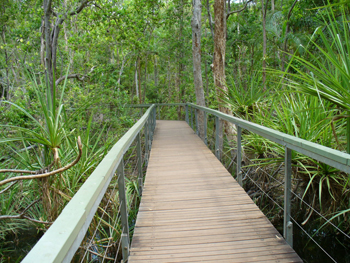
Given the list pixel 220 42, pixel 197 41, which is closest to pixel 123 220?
pixel 220 42

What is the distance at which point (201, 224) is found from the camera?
8.77ft

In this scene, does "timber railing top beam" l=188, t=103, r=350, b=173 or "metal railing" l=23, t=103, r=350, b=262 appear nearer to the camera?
"metal railing" l=23, t=103, r=350, b=262

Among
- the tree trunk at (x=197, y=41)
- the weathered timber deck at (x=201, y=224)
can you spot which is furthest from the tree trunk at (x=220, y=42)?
the weathered timber deck at (x=201, y=224)

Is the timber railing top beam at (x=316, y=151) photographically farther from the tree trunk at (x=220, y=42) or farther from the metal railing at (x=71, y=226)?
the tree trunk at (x=220, y=42)

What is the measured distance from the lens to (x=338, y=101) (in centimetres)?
205

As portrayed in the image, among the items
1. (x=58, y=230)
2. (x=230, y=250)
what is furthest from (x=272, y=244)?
→ (x=58, y=230)

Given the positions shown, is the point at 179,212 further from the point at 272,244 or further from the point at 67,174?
the point at 67,174

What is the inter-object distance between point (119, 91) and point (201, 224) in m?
8.25

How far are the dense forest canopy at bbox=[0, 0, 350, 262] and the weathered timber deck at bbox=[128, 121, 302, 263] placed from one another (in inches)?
22.0

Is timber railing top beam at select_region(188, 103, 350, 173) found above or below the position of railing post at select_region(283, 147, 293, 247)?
above

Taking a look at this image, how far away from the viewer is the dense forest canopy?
2740 millimetres

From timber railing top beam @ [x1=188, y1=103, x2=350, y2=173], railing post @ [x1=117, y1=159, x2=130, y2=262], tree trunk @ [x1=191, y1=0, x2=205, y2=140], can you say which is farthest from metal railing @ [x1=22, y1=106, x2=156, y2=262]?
tree trunk @ [x1=191, y1=0, x2=205, y2=140]

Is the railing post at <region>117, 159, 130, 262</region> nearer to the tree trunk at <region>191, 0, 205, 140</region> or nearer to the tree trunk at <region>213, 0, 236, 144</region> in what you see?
the tree trunk at <region>213, 0, 236, 144</region>

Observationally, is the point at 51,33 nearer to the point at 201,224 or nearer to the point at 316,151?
the point at 201,224
